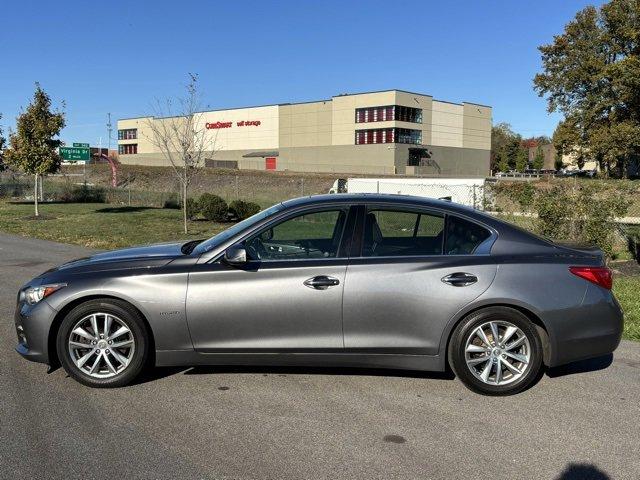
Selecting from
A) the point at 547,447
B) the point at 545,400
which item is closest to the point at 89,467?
the point at 547,447

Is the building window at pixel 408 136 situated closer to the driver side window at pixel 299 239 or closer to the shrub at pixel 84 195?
the shrub at pixel 84 195

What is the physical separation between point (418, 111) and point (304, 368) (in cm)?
7884

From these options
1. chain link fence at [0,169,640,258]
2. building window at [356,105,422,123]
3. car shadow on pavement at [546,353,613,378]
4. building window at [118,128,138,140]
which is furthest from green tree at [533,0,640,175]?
building window at [118,128,138,140]

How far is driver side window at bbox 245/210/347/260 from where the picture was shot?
15.8 ft

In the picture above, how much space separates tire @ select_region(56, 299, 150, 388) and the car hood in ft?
0.99

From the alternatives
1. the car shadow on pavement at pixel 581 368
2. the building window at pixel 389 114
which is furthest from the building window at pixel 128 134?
the car shadow on pavement at pixel 581 368

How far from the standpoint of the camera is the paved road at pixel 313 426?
3533 mm

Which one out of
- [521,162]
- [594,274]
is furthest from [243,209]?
[521,162]

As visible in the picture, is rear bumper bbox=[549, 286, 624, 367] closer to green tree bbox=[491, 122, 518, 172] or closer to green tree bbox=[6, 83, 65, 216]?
green tree bbox=[6, 83, 65, 216]

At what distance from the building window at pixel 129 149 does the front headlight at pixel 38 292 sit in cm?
10300

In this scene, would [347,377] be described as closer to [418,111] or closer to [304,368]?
[304,368]

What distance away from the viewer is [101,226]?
1969 cm

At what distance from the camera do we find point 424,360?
184 inches

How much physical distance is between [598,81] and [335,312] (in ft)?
188
